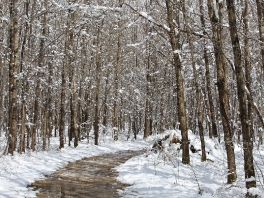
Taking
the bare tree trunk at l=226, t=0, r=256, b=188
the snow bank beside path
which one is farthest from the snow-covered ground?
the bare tree trunk at l=226, t=0, r=256, b=188

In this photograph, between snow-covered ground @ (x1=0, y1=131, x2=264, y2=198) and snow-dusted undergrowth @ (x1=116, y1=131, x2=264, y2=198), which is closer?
snow-dusted undergrowth @ (x1=116, y1=131, x2=264, y2=198)

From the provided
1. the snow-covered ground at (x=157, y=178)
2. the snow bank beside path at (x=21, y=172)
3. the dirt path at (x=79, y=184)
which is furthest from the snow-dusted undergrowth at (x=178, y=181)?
the snow bank beside path at (x=21, y=172)

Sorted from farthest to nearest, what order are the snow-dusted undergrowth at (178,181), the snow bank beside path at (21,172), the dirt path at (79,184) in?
the dirt path at (79,184)
the snow bank beside path at (21,172)
the snow-dusted undergrowth at (178,181)

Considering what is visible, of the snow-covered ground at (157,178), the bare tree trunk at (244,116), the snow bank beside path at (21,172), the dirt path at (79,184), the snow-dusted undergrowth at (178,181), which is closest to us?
the bare tree trunk at (244,116)

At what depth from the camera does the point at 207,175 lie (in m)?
9.85

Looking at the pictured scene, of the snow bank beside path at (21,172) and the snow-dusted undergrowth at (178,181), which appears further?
the snow bank beside path at (21,172)

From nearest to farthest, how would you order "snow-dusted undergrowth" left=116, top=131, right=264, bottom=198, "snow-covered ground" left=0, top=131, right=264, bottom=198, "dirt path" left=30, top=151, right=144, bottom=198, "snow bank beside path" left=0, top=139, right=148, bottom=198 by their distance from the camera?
1. "snow-dusted undergrowth" left=116, top=131, right=264, bottom=198
2. "snow-covered ground" left=0, top=131, right=264, bottom=198
3. "snow bank beside path" left=0, top=139, right=148, bottom=198
4. "dirt path" left=30, top=151, right=144, bottom=198

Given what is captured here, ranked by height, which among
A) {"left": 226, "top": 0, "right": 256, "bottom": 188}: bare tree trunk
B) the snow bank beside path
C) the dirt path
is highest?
{"left": 226, "top": 0, "right": 256, "bottom": 188}: bare tree trunk

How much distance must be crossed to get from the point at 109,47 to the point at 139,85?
7876 millimetres

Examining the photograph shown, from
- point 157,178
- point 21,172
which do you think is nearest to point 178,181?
point 157,178

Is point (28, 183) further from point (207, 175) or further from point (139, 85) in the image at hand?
point (139, 85)

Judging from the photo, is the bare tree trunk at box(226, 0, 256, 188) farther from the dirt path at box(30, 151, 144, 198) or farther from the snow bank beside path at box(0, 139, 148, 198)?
the snow bank beside path at box(0, 139, 148, 198)

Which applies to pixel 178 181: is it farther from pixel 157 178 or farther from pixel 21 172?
pixel 21 172

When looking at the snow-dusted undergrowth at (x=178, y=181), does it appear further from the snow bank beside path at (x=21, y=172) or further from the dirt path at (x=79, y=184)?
the snow bank beside path at (x=21, y=172)
